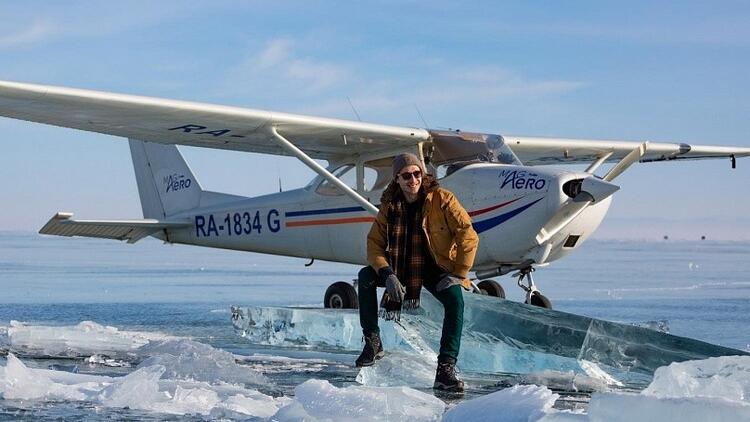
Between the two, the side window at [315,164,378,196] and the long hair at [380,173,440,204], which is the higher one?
the side window at [315,164,378,196]

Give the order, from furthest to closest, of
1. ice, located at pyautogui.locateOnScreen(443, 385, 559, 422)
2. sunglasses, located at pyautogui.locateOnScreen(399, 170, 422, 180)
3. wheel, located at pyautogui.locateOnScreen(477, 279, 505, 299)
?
wheel, located at pyautogui.locateOnScreen(477, 279, 505, 299)
sunglasses, located at pyautogui.locateOnScreen(399, 170, 422, 180)
ice, located at pyautogui.locateOnScreen(443, 385, 559, 422)

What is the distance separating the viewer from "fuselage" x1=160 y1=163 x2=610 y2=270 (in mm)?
9430

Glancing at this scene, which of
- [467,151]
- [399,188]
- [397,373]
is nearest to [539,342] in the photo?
[397,373]

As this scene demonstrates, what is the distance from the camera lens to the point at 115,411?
15.4 ft

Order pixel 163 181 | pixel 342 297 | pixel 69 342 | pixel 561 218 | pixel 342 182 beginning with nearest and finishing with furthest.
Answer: pixel 69 342 → pixel 561 218 → pixel 342 297 → pixel 342 182 → pixel 163 181

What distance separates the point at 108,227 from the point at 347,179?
337 cm

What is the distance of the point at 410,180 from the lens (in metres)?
5.83

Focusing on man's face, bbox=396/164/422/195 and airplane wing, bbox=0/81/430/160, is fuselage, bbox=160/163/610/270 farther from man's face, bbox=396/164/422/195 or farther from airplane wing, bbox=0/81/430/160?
man's face, bbox=396/164/422/195

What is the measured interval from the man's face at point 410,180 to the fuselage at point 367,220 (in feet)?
11.7

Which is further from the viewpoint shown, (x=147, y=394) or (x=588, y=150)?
(x=588, y=150)

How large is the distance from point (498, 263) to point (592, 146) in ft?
11.3

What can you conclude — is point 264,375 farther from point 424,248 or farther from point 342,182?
point 342,182

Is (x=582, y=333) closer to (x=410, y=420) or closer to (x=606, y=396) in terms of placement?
(x=410, y=420)

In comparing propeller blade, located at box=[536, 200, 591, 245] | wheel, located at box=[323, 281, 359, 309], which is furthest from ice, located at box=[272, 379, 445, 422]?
wheel, located at box=[323, 281, 359, 309]
